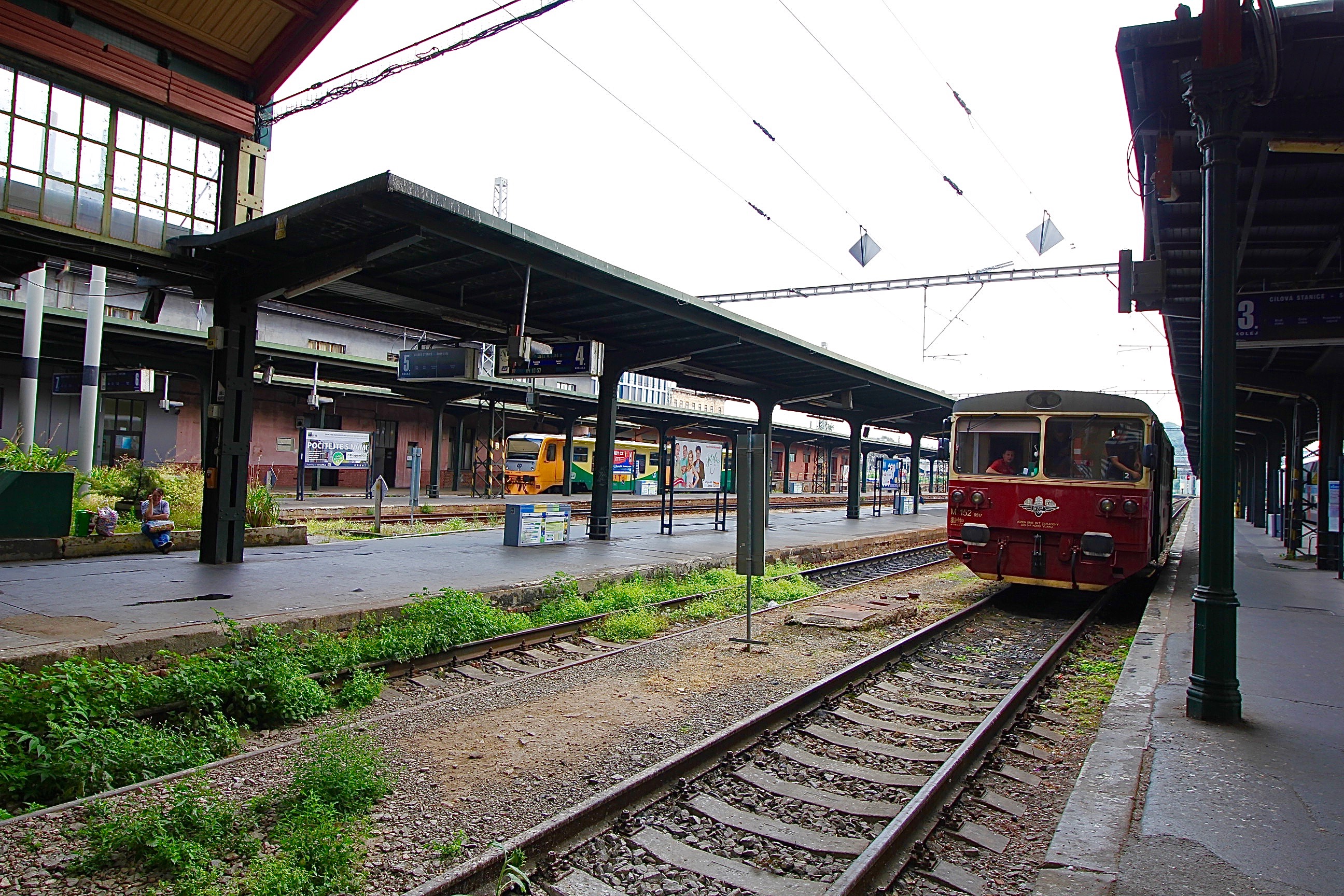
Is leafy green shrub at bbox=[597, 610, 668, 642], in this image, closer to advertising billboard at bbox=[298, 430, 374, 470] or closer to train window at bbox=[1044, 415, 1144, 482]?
train window at bbox=[1044, 415, 1144, 482]

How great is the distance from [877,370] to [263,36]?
14835 mm

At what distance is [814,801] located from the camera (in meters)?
4.50

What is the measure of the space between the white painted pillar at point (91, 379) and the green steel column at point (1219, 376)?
1648 centimetres

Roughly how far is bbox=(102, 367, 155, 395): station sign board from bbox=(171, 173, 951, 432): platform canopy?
6.87 m

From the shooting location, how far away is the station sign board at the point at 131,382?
16.6 metres

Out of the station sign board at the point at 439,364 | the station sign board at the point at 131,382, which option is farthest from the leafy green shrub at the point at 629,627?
the station sign board at the point at 131,382

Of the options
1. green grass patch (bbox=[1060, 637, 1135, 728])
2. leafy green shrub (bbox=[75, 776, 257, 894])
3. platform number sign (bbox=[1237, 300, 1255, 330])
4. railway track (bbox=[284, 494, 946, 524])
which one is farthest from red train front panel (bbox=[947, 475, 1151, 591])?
leafy green shrub (bbox=[75, 776, 257, 894])

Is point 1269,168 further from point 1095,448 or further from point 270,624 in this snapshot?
point 270,624

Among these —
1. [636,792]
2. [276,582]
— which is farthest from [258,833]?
[276,582]

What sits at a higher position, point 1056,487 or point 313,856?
point 1056,487

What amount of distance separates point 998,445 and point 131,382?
17008 mm

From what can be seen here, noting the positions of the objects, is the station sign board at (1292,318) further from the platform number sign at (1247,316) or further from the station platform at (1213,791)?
the station platform at (1213,791)

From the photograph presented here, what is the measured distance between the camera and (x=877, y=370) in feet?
66.5

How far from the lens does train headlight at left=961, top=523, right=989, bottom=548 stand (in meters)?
10.8
